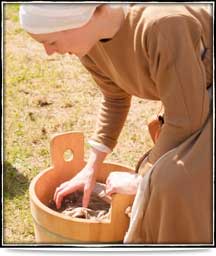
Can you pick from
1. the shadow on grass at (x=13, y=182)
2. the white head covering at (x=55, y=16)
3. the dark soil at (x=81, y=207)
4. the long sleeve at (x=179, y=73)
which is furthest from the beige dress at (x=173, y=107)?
the shadow on grass at (x=13, y=182)

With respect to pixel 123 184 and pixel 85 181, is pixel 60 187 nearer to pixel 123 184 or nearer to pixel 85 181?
pixel 85 181

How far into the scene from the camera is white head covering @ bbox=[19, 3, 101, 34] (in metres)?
1.52

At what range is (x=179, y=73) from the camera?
1489mm

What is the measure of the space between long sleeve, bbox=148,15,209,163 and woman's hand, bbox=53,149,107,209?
1.36 feet

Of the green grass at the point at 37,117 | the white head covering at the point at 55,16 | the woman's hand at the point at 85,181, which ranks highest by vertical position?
the white head covering at the point at 55,16

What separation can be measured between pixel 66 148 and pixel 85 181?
128 millimetres

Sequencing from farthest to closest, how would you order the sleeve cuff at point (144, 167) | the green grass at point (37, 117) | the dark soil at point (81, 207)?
the green grass at point (37, 117)
the dark soil at point (81, 207)
the sleeve cuff at point (144, 167)

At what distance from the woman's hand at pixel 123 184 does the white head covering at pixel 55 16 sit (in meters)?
0.42

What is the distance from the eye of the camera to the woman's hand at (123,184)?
1697mm

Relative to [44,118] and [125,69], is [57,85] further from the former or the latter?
[125,69]

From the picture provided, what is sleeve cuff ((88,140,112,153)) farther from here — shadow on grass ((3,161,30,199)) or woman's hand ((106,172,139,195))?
shadow on grass ((3,161,30,199))

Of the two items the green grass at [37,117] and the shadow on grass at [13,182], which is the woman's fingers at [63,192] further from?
the shadow on grass at [13,182]

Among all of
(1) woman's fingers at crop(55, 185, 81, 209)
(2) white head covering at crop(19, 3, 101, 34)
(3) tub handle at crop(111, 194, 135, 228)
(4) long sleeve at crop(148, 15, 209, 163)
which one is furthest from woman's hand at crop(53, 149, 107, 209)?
(2) white head covering at crop(19, 3, 101, 34)

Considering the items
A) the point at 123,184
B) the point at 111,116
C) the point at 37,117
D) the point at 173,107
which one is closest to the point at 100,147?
the point at 111,116
